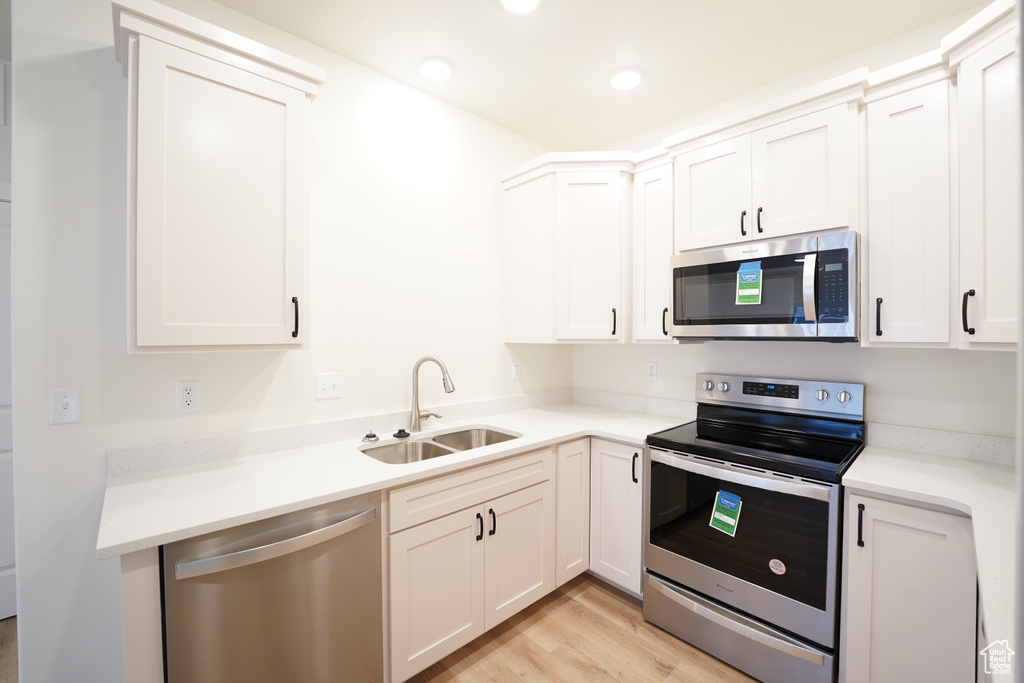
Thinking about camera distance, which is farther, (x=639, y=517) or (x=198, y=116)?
(x=639, y=517)

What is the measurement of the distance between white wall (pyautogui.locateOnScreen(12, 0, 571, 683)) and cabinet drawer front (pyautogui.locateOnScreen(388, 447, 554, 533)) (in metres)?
0.66

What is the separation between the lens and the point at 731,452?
5.86ft

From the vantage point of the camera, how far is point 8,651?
1.91 metres

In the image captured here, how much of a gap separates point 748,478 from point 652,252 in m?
1.26

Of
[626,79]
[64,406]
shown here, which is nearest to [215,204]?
[64,406]

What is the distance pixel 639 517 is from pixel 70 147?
2.72 metres

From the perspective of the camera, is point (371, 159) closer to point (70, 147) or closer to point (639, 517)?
point (70, 147)

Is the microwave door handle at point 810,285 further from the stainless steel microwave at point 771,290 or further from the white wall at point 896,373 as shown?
the white wall at point 896,373

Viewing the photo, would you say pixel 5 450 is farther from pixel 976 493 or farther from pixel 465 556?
pixel 976 493

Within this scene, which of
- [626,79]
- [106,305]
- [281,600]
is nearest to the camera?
[281,600]

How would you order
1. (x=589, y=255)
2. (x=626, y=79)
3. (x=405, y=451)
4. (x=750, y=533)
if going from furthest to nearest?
(x=589, y=255)
(x=626, y=79)
(x=405, y=451)
(x=750, y=533)

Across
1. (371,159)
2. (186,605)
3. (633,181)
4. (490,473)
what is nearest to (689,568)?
(490,473)

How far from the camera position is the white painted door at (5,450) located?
2119 mm

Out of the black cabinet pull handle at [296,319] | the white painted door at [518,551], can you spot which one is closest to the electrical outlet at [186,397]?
the black cabinet pull handle at [296,319]
